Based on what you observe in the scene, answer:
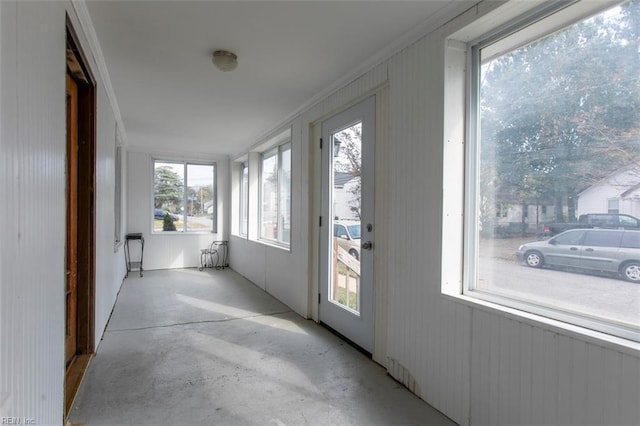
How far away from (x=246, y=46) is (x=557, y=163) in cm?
218

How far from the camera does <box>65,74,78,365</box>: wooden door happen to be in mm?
2490

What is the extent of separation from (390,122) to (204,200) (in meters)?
5.58

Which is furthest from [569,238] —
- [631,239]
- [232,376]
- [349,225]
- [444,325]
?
[232,376]

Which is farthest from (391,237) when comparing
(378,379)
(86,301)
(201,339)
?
(86,301)

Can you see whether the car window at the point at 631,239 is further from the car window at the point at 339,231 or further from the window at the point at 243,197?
the window at the point at 243,197

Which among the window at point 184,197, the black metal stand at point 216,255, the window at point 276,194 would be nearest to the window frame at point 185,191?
the window at point 184,197

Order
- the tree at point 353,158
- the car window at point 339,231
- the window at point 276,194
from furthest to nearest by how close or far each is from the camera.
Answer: the window at point 276,194 < the car window at point 339,231 < the tree at point 353,158

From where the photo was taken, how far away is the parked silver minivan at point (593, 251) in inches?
57.8

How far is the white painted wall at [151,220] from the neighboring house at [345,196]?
441cm

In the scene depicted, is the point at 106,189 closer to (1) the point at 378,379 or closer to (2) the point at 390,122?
(2) the point at 390,122

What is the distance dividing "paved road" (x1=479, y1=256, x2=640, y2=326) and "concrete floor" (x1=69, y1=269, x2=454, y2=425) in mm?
901

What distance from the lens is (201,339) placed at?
3238mm

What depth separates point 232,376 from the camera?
2.54m

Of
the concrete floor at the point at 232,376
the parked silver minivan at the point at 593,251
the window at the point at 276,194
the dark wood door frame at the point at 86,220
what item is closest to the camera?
the parked silver minivan at the point at 593,251
